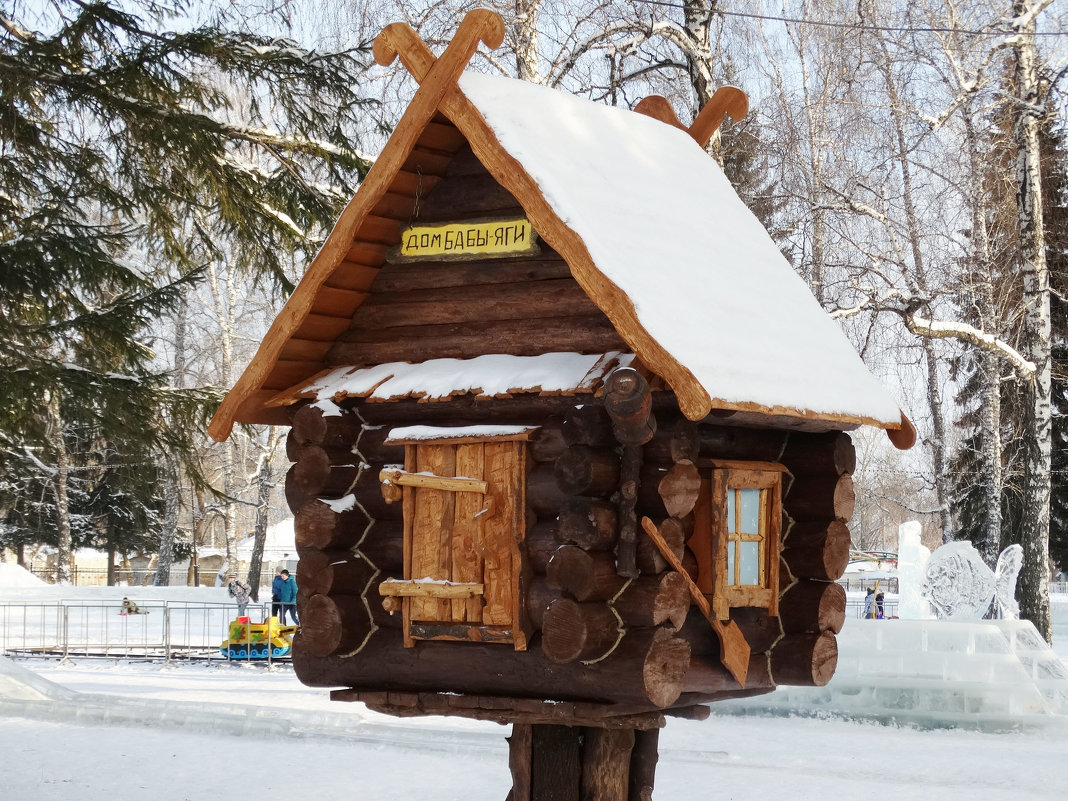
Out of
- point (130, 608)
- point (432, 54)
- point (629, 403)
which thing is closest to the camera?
point (629, 403)

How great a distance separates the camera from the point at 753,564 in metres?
6.51

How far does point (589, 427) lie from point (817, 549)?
1684 mm

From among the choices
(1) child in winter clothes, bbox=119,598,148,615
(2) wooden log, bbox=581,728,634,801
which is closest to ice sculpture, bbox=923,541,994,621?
(2) wooden log, bbox=581,728,634,801

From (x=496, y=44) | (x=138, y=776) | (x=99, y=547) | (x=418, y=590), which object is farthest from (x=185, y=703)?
(x=99, y=547)

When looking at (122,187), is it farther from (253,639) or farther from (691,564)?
(253,639)

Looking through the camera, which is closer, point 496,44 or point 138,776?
point 496,44

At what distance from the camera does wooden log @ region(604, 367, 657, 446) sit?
537 cm

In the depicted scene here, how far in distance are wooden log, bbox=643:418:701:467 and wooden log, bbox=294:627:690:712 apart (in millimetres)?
751

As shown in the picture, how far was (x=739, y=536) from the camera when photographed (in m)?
6.38

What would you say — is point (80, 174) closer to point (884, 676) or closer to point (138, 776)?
point (138, 776)

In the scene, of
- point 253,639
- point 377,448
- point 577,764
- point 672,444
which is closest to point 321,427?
point 377,448

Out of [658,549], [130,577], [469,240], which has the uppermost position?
[469,240]

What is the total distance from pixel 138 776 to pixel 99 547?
3117cm

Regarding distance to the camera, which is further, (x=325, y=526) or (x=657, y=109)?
(x=657, y=109)
